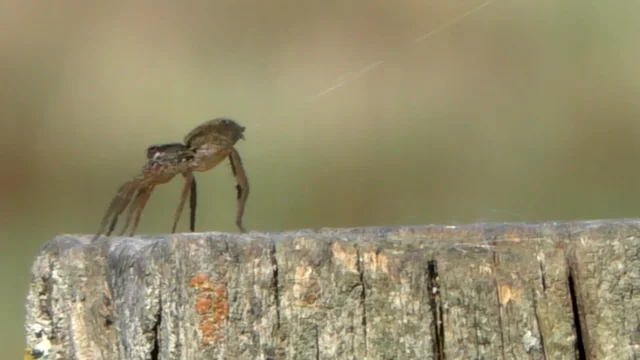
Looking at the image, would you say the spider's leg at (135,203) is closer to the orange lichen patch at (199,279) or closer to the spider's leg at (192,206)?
the spider's leg at (192,206)

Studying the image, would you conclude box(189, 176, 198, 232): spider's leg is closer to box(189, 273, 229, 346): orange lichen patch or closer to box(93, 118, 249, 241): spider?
box(93, 118, 249, 241): spider

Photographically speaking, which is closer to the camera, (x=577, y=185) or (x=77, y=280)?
(x=77, y=280)

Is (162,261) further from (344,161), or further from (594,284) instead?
(344,161)

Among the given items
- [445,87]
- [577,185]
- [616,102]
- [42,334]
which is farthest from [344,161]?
[42,334]

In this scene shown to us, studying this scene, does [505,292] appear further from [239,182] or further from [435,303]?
[239,182]

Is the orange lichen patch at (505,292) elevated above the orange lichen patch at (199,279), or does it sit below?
below

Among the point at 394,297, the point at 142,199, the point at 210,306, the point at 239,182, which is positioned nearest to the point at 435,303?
the point at 394,297

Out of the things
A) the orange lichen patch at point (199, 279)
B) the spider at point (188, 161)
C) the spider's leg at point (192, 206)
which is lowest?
the orange lichen patch at point (199, 279)

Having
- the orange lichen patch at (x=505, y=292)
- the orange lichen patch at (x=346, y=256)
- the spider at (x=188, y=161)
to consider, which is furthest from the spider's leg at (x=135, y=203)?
the orange lichen patch at (x=505, y=292)
